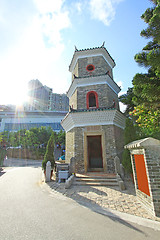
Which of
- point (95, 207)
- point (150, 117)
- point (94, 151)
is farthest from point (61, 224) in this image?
point (94, 151)

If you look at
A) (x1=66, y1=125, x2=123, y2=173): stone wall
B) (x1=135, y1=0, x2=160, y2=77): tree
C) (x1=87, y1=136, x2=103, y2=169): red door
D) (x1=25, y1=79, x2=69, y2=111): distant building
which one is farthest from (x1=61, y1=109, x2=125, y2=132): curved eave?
(x1=25, y1=79, x2=69, y2=111): distant building

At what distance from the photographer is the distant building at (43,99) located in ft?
201

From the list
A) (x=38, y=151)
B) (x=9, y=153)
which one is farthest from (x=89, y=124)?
(x=9, y=153)

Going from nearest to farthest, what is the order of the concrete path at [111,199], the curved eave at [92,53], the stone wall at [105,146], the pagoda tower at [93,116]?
1. the concrete path at [111,199]
2. the stone wall at [105,146]
3. the pagoda tower at [93,116]
4. the curved eave at [92,53]

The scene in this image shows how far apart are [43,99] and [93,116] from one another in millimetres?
58624

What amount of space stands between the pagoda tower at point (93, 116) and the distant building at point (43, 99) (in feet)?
173

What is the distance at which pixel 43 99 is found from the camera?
63000mm

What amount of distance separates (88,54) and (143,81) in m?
7.74

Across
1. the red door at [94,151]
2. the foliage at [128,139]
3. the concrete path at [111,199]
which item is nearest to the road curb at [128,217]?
the concrete path at [111,199]

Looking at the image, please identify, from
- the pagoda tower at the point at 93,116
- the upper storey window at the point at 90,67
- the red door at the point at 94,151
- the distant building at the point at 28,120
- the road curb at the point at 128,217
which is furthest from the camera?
the distant building at the point at 28,120

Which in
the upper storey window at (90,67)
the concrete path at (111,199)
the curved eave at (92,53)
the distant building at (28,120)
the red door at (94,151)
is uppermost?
the distant building at (28,120)

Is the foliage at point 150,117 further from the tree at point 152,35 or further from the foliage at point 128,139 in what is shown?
the tree at point 152,35

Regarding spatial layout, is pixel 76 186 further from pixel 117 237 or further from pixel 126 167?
pixel 117 237

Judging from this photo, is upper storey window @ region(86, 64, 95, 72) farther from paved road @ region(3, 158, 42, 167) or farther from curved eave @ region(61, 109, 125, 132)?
paved road @ region(3, 158, 42, 167)
